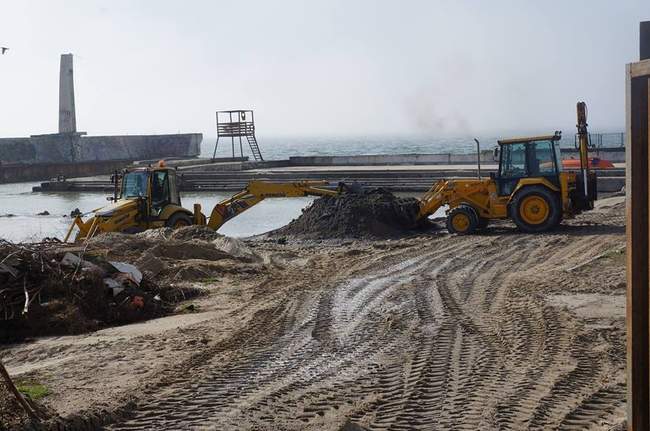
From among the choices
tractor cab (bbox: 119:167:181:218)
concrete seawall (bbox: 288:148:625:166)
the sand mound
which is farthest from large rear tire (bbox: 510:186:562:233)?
concrete seawall (bbox: 288:148:625:166)

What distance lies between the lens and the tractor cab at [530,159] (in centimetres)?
1898

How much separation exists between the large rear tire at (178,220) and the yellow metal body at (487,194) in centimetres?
583

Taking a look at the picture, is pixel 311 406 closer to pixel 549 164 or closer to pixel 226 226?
pixel 549 164

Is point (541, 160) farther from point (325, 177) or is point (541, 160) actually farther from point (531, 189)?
point (325, 177)

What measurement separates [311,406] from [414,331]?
285 centimetres

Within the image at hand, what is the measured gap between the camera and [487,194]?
1988 centimetres

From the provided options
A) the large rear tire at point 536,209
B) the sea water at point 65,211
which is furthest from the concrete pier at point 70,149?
the large rear tire at point 536,209

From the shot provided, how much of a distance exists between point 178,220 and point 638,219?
57.5 ft

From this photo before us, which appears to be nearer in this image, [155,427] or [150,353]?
[155,427]

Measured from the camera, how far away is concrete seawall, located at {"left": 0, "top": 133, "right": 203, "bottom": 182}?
192ft

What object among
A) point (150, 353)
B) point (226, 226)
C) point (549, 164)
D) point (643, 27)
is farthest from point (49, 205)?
point (643, 27)

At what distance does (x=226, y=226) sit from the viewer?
1113 inches

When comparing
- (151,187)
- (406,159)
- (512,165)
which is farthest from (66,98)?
(512,165)

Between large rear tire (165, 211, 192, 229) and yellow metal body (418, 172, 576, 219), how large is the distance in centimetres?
583
